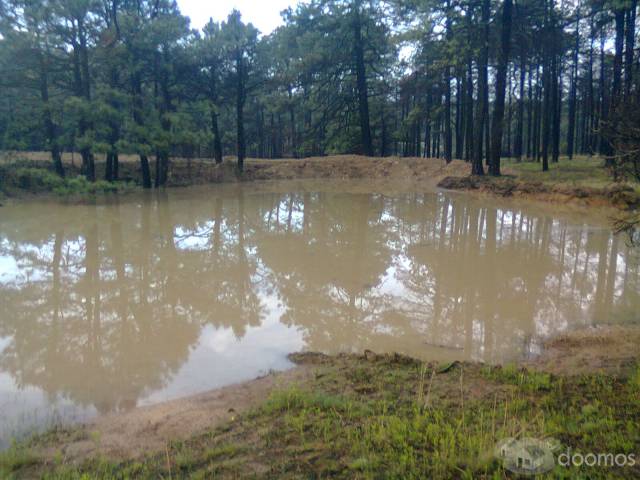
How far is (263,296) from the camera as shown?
8086 mm

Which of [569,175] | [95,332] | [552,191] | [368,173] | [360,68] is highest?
[360,68]

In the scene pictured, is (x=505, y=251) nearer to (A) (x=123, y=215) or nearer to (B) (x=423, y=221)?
(B) (x=423, y=221)

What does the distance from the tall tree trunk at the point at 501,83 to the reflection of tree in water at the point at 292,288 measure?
6.49m

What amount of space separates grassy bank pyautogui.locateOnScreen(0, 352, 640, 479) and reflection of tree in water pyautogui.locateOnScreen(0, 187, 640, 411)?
4.08ft

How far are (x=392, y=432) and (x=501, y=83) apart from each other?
65.2 ft

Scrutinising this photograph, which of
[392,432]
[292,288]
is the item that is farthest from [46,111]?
[392,432]

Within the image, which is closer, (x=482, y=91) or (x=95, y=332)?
(x=95, y=332)

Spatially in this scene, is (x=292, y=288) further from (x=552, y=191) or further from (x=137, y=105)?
(x=137, y=105)

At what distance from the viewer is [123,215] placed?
1705cm

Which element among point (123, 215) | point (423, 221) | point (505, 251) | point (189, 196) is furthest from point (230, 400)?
point (189, 196)

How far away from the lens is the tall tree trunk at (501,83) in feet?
63.9

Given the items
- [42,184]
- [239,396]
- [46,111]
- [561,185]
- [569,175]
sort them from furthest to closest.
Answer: [42,184] < [46,111] < [569,175] < [561,185] < [239,396]

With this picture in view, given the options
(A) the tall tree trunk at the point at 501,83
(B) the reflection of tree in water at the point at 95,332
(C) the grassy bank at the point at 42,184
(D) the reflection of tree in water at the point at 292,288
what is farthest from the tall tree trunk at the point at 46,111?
(A) the tall tree trunk at the point at 501,83

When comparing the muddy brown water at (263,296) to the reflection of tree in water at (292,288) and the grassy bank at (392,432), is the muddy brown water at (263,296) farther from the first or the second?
the grassy bank at (392,432)
